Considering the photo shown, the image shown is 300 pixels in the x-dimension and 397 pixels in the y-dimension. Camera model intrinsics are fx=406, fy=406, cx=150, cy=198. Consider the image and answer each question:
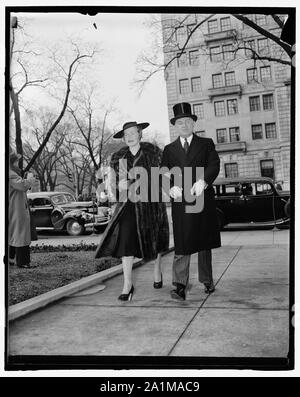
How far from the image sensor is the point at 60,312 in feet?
9.98

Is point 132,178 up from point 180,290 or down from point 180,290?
up

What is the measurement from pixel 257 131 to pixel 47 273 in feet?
6.36

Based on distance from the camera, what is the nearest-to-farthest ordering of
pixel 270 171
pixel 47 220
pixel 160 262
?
pixel 270 171
pixel 47 220
pixel 160 262

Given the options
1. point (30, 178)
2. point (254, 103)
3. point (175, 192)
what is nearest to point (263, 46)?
point (254, 103)

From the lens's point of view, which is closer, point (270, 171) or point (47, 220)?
point (270, 171)

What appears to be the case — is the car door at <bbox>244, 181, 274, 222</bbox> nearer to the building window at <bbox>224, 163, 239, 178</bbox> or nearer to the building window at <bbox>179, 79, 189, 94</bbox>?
the building window at <bbox>224, 163, 239, 178</bbox>

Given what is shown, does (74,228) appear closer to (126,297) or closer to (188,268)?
(126,297)

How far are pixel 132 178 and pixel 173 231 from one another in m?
0.49

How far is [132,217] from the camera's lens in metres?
3.03

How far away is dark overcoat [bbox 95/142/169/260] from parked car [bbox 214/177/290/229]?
0.45 m

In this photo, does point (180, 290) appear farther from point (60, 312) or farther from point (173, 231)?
point (60, 312)

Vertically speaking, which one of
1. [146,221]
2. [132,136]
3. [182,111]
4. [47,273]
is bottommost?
[47,273]

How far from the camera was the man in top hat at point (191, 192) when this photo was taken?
291 centimetres
